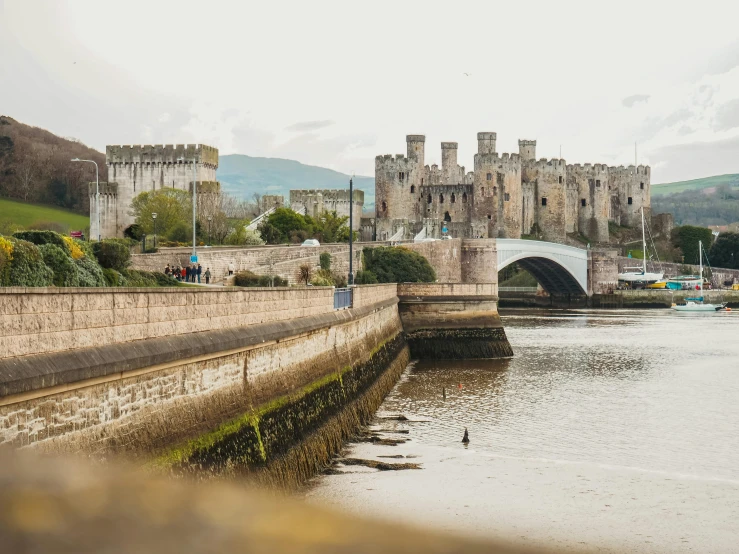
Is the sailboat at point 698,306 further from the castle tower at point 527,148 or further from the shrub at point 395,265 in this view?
the shrub at point 395,265

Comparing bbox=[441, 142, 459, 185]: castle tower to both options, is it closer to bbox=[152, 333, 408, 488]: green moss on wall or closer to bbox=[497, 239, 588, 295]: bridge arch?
bbox=[497, 239, 588, 295]: bridge arch

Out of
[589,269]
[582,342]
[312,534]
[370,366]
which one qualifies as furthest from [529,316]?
[312,534]

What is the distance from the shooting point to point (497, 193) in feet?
279

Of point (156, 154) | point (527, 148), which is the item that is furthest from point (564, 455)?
point (527, 148)

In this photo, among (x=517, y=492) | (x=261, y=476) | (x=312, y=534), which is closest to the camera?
(x=312, y=534)

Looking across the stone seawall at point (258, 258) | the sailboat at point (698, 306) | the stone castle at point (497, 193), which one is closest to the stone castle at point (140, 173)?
the stone seawall at point (258, 258)

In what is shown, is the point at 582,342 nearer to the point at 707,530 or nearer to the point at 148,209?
the point at 148,209

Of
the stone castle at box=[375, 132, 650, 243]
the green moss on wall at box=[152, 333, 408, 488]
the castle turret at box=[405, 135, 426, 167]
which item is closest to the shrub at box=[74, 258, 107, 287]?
the green moss on wall at box=[152, 333, 408, 488]

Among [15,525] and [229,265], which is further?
[229,265]

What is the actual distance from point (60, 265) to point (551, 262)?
5527 cm

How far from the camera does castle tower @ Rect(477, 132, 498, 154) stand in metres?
87.8

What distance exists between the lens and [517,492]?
46.3ft

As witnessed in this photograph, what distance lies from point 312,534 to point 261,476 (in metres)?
9.22

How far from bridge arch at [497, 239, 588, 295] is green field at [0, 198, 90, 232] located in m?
25.6
